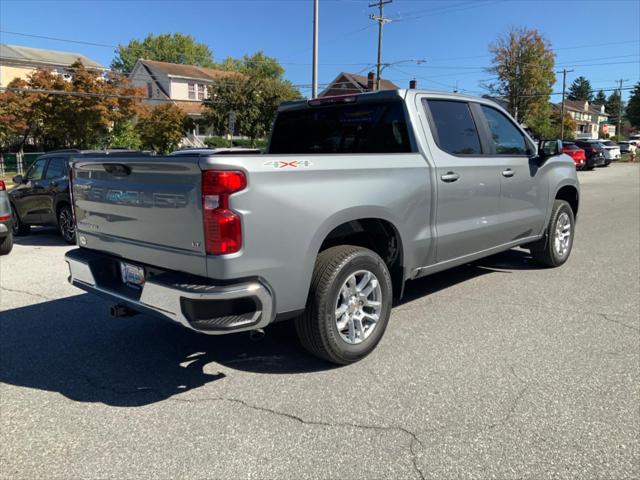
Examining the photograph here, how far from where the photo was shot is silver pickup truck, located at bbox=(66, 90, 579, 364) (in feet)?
10.2

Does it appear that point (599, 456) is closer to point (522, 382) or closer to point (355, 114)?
point (522, 382)

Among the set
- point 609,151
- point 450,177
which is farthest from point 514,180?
point 609,151

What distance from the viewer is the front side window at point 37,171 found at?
1009 centimetres

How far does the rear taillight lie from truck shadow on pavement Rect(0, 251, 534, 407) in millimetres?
1182

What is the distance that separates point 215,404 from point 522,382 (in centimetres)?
205

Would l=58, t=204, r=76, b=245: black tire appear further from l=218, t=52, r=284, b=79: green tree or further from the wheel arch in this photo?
l=218, t=52, r=284, b=79: green tree

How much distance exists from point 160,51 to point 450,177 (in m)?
80.6

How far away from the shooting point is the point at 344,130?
493 cm

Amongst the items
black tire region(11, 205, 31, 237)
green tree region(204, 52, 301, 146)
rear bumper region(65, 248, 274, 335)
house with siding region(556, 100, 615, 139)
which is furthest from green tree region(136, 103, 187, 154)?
house with siding region(556, 100, 615, 139)

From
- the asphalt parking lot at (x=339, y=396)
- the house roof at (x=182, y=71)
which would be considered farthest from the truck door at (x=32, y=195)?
the house roof at (x=182, y=71)

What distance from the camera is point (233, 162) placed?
9.85ft

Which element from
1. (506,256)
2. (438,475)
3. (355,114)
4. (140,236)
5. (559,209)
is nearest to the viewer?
(438,475)

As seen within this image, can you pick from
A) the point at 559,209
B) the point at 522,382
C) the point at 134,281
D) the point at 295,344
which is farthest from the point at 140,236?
the point at 559,209

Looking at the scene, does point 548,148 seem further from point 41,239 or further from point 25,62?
point 25,62
